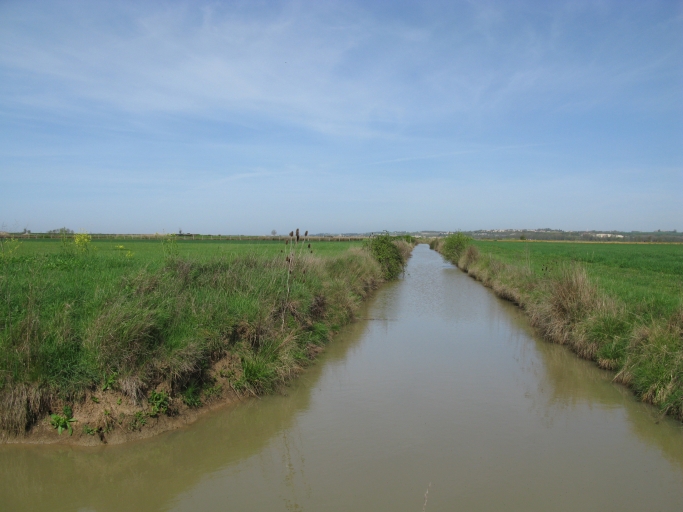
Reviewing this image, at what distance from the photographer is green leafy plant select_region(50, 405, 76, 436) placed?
17.1ft

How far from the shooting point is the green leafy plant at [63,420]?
5223 mm

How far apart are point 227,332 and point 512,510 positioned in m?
4.55

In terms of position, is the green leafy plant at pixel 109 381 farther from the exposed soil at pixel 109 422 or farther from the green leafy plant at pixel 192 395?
the green leafy plant at pixel 192 395

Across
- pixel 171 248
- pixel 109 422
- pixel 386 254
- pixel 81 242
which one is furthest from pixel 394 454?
pixel 386 254

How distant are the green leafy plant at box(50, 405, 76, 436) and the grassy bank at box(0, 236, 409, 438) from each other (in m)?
0.01

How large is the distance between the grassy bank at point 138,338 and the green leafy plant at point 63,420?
0.4 inches

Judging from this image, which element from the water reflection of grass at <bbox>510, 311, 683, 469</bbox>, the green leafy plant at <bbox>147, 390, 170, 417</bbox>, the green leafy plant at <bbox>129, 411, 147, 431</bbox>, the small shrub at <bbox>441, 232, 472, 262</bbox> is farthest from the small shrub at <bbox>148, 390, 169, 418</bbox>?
the small shrub at <bbox>441, 232, 472, 262</bbox>

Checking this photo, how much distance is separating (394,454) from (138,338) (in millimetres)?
3528

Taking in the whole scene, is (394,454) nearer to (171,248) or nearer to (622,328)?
(622,328)

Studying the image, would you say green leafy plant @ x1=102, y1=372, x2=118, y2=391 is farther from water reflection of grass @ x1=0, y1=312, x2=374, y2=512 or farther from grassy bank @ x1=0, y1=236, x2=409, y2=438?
water reflection of grass @ x1=0, y1=312, x2=374, y2=512

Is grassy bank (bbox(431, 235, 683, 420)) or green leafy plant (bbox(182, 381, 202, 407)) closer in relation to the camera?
green leafy plant (bbox(182, 381, 202, 407))

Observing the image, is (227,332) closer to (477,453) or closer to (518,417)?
(477,453)

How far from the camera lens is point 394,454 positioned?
5.37m

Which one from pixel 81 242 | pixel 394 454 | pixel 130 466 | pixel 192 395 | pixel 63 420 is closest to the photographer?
pixel 130 466
